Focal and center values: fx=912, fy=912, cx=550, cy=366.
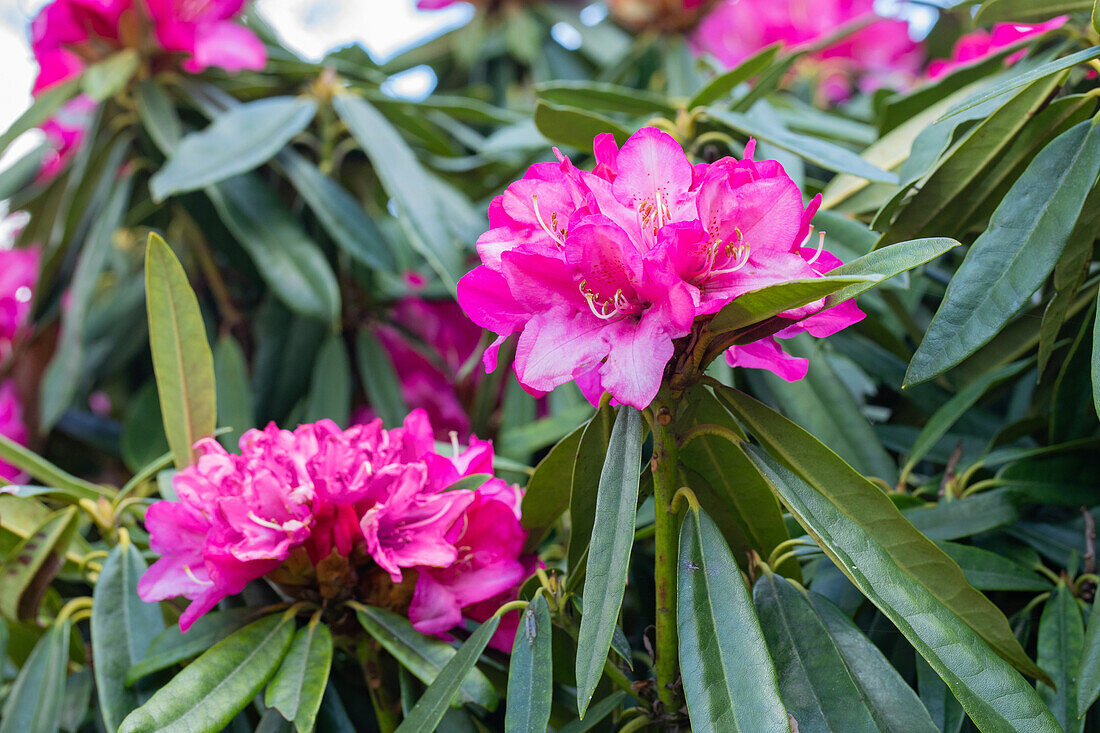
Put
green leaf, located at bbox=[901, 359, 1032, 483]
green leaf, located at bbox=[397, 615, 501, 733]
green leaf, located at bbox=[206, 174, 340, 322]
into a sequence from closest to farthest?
green leaf, located at bbox=[397, 615, 501, 733] < green leaf, located at bbox=[901, 359, 1032, 483] < green leaf, located at bbox=[206, 174, 340, 322]

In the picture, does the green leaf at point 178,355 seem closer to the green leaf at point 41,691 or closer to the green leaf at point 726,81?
the green leaf at point 41,691

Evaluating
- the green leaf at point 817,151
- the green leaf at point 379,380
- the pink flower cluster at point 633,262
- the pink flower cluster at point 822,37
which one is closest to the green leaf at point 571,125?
the green leaf at point 817,151

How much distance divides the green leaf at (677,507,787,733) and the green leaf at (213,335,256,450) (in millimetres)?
622

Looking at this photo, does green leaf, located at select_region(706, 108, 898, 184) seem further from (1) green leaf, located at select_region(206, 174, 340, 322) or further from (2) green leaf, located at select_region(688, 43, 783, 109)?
(1) green leaf, located at select_region(206, 174, 340, 322)

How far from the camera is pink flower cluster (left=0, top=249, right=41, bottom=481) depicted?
1215mm

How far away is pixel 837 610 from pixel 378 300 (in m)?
0.79

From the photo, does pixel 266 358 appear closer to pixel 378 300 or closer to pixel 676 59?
pixel 378 300

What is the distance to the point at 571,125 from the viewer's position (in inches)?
31.6

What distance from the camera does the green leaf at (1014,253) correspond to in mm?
519

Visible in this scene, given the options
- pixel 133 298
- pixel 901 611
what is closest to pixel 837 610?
pixel 901 611

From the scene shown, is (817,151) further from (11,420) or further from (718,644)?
(11,420)

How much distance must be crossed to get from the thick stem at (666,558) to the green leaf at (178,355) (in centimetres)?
37

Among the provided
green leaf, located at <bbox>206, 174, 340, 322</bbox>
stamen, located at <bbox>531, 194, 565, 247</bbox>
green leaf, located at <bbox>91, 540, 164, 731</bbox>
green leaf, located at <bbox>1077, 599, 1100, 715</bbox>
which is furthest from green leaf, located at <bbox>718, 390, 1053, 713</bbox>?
green leaf, located at <bbox>206, 174, 340, 322</bbox>

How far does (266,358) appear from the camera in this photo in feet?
3.69
